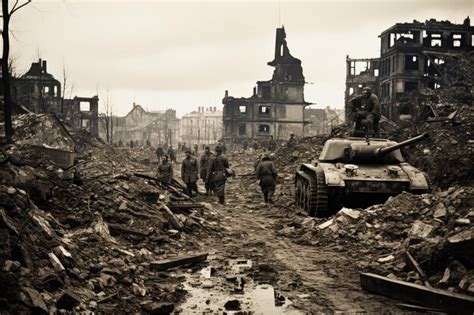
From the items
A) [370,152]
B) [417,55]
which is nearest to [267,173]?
[370,152]

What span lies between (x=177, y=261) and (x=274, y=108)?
1994 inches

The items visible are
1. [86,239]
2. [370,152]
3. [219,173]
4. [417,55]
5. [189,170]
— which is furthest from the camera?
[417,55]

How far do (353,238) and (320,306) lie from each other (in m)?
3.65

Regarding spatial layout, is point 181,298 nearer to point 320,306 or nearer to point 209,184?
point 320,306

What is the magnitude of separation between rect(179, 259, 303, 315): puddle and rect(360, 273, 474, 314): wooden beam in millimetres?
1203

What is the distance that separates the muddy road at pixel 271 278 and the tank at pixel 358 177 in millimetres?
1136

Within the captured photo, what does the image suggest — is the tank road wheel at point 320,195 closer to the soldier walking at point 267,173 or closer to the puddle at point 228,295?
the soldier walking at point 267,173

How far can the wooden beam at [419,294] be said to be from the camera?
17.4 feet

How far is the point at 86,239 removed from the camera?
757 cm

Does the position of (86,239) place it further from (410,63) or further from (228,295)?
(410,63)

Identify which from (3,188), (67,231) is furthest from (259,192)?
(3,188)

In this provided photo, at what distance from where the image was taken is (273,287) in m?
6.64

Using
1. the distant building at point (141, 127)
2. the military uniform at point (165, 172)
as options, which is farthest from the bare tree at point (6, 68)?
the distant building at point (141, 127)

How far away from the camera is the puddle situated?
5715mm
